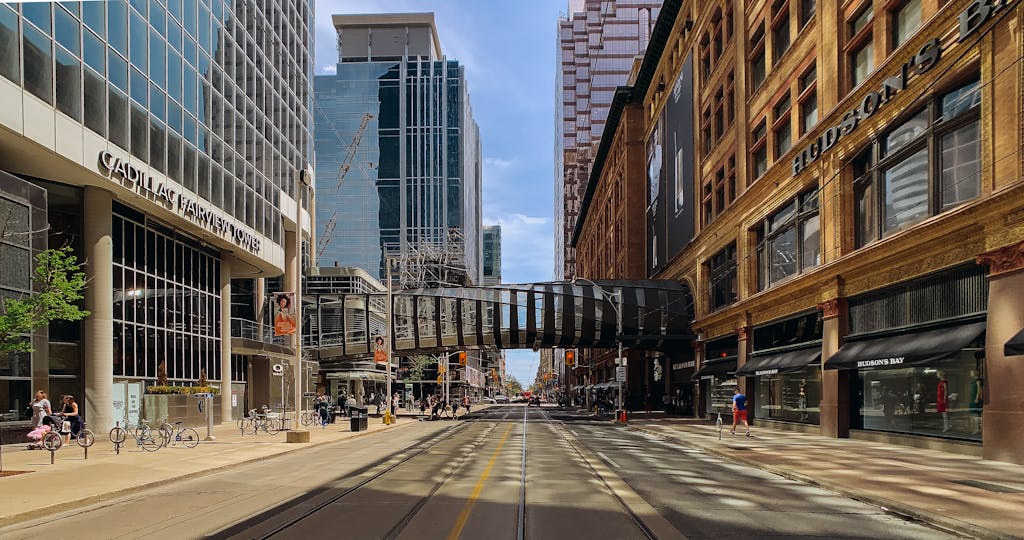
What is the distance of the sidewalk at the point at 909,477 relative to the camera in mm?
12086

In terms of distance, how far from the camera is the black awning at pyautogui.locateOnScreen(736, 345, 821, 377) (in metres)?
32.5

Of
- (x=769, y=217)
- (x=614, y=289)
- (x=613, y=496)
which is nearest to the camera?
(x=613, y=496)

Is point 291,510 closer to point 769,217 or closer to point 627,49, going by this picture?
point 769,217

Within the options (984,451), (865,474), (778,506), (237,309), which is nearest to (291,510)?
(778,506)

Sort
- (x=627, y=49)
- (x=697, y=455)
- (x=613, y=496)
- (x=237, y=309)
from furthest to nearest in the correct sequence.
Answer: (x=627, y=49) → (x=237, y=309) → (x=697, y=455) → (x=613, y=496)

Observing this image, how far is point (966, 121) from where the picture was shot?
22359mm

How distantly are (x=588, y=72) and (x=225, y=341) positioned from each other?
126m

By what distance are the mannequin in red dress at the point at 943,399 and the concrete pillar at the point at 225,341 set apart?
37.3 metres

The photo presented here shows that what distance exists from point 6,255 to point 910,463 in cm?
2680

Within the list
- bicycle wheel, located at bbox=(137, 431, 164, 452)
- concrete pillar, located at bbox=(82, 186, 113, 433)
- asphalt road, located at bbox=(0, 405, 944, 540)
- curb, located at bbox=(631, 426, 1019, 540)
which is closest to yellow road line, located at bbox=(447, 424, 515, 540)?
asphalt road, located at bbox=(0, 405, 944, 540)

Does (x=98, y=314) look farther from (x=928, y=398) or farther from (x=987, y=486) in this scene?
(x=987, y=486)

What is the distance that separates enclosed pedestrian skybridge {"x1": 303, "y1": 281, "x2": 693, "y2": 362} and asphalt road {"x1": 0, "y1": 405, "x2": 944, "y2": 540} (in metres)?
36.5

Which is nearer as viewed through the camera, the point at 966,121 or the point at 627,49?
the point at 966,121

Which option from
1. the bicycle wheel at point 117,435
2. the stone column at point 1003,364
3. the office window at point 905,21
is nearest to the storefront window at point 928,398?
the stone column at point 1003,364
